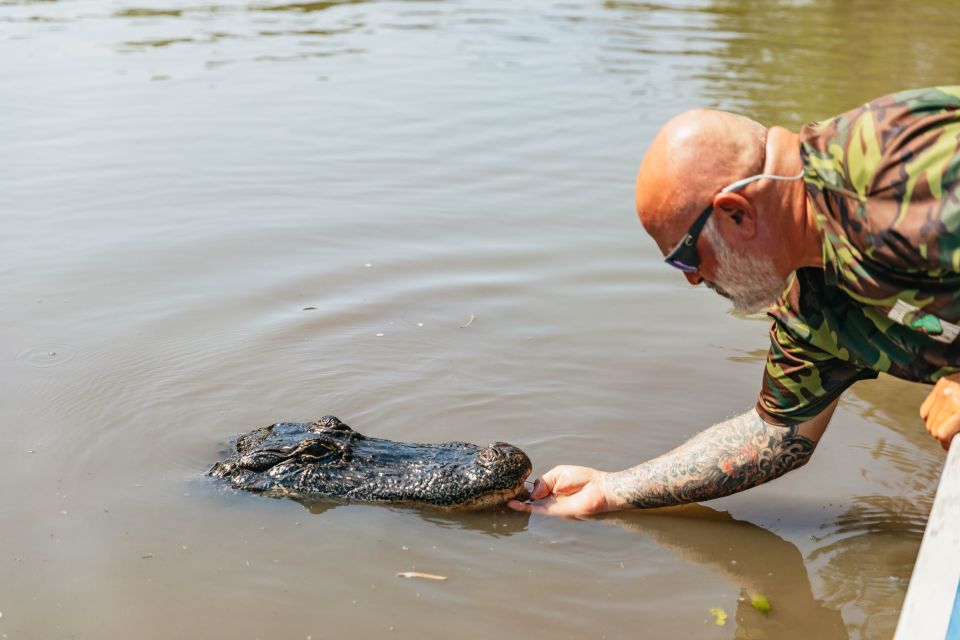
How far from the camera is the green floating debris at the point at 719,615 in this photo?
147 inches

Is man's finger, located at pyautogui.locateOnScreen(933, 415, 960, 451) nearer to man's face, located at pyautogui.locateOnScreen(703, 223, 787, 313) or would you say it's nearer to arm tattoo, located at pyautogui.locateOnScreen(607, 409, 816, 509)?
man's face, located at pyautogui.locateOnScreen(703, 223, 787, 313)

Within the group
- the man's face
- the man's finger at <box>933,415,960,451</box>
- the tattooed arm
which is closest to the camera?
the man's finger at <box>933,415,960,451</box>

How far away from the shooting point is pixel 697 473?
421 centimetres

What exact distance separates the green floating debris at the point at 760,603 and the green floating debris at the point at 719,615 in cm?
14

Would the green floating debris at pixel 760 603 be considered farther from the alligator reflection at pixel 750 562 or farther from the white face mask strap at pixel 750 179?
the white face mask strap at pixel 750 179

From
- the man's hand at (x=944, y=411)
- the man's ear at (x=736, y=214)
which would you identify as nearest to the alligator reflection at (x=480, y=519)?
the man's ear at (x=736, y=214)

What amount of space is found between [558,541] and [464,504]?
1.41ft

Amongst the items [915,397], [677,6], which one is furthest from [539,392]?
[677,6]

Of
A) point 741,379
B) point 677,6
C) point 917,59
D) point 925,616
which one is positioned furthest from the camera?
point 677,6

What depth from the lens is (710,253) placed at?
11.0 feet

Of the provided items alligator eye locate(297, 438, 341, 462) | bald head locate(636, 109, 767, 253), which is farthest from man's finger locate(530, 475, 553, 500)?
bald head locate(636, 109, 767, 253)

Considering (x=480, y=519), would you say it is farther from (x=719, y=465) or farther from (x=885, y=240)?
(x=885, y=240)

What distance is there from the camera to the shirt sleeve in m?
3.76

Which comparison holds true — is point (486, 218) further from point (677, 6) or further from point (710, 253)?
point (677, 6)
